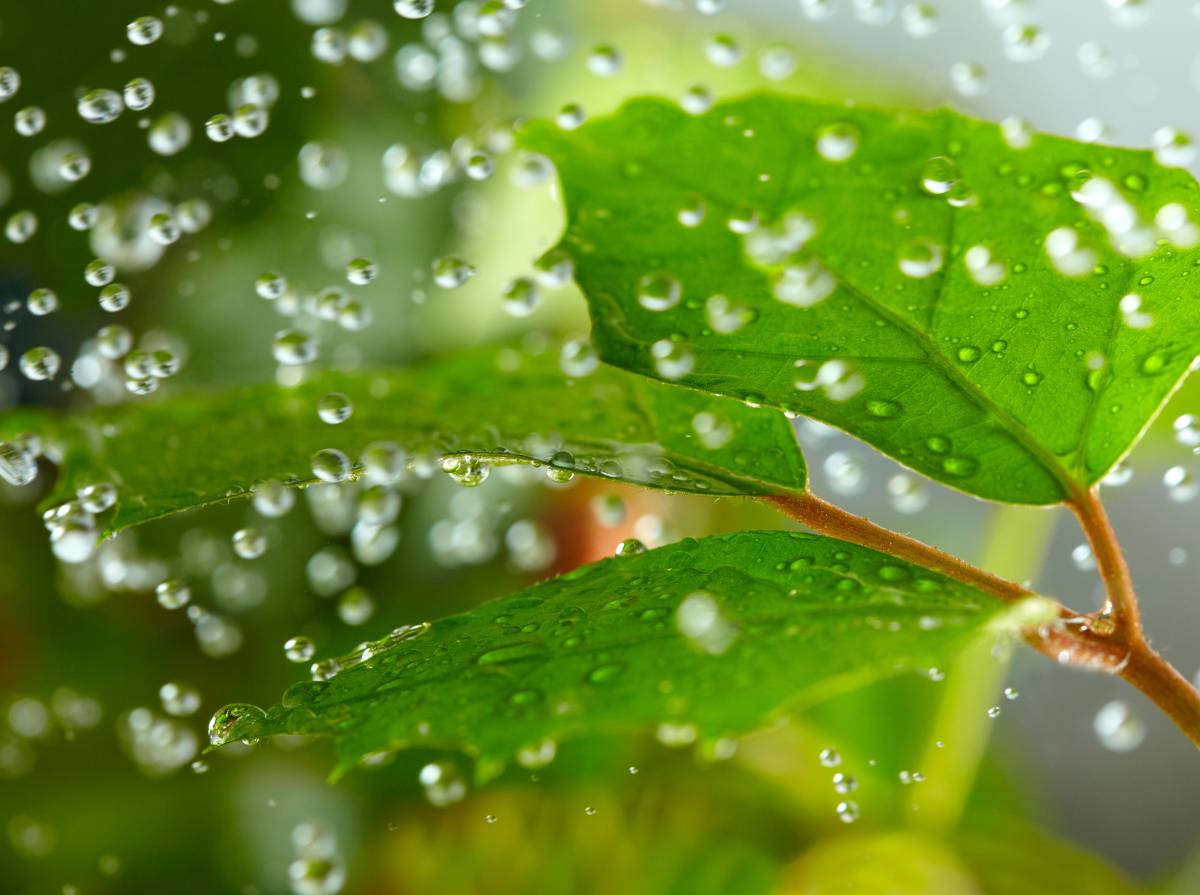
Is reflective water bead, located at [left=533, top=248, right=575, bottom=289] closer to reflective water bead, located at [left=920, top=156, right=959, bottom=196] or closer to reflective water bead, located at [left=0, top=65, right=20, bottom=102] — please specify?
reflective water bead, located at [left=920, top=156, right=959, bottom=196]

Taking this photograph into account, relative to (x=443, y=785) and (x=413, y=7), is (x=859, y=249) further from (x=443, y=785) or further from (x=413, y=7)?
(x=443, y=785)

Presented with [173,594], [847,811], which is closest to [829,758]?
[847,811]

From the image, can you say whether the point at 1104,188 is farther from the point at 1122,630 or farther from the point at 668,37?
the point at 668,37

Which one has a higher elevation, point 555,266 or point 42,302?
point 555,266

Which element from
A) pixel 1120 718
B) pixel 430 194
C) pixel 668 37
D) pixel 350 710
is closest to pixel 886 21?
pixel 668 37

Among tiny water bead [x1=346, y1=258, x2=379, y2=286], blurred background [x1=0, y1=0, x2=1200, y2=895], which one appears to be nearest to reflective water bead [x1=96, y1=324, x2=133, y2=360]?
blurred background [x1=0, y1=0, x2=1200, y2=895]

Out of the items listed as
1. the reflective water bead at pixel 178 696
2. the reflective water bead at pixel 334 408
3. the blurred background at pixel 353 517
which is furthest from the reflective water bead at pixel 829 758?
the reflective water bead at pixel 334 408
